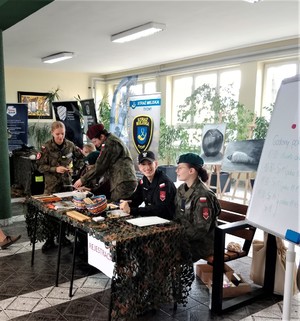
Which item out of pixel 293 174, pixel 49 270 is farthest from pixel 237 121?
pixel 293 174

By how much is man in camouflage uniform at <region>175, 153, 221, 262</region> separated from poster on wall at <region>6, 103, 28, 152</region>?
5568 mm

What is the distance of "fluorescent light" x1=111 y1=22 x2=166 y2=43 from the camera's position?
468 cm

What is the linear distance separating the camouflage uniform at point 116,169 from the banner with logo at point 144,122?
1.32 meters

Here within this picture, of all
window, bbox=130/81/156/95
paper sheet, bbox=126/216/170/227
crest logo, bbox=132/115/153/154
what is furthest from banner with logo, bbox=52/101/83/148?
paper sheet, bbox=126/216/170/227

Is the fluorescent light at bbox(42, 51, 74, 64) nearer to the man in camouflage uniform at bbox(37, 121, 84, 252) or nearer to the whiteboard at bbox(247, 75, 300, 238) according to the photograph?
the man in camouflage uniform at bbox(37, 121, 84, 252)

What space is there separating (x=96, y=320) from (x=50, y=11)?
3557 mm

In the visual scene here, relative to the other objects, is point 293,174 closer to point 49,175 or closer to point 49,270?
point 49,270

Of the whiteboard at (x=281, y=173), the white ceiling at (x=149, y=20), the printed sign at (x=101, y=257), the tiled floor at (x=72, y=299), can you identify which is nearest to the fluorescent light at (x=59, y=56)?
the white ceiling at (x=149, y=20)

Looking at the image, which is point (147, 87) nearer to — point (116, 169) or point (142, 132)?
point (142, 132)

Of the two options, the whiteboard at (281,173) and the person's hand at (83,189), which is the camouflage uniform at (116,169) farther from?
the whiteboard at (281,173)

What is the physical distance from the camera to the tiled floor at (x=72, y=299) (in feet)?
7.63

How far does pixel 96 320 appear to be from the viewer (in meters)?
2.27

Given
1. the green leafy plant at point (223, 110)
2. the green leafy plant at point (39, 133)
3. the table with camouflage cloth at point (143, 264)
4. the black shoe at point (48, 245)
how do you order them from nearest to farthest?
the table with camouflage cloth at point (143, 264) < the black shoe at point (48, 245) < the green leafy plant at point (223, 110) < the green leafy plant at point (39, 133)

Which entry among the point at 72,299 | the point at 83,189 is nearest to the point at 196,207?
the point at 72,299
